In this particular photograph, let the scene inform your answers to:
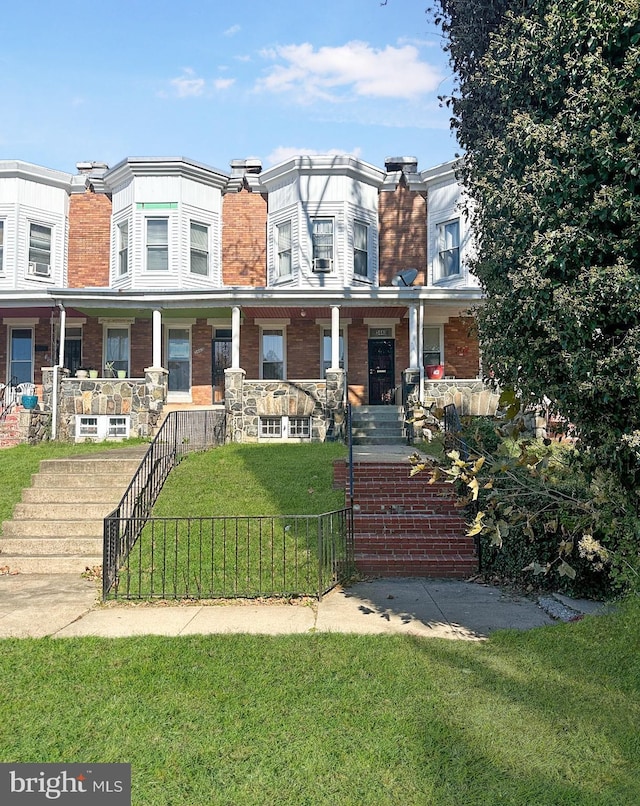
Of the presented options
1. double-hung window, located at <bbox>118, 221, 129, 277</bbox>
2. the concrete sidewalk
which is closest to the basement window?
double-hung window, located at <bbox>118, 221, 129, 277</bbox>

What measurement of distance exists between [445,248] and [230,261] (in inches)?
273

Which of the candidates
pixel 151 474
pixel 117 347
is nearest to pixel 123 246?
pixel 117 347

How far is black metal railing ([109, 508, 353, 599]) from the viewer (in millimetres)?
7539

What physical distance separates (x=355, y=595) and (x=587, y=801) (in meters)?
4.49

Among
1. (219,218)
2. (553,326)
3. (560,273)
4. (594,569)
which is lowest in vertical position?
(594,569)

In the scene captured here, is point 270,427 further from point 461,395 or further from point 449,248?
point 449,248

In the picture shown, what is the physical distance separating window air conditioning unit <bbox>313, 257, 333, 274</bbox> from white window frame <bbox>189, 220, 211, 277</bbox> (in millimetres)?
3515

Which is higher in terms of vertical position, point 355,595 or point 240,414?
point 240,414

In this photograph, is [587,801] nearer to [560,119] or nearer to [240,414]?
[560,119]

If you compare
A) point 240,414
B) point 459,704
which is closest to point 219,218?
point 240,414

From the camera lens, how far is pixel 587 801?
3289 mm

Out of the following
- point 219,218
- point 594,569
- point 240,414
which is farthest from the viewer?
point 219,218

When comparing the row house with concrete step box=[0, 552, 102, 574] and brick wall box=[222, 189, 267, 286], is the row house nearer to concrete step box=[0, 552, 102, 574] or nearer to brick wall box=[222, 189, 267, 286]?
brick wall box=[222, 189, 267, 286]

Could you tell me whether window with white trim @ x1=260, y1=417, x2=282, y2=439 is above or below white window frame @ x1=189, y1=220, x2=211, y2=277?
below
